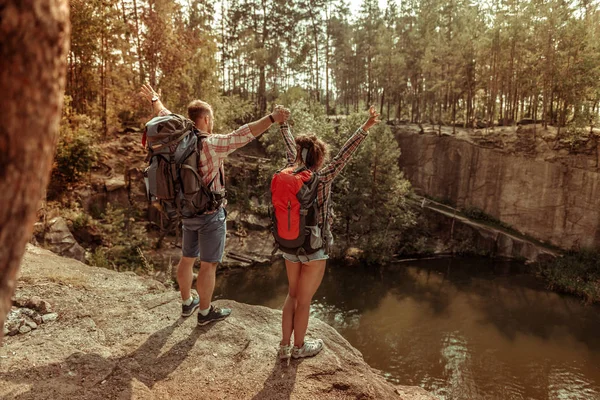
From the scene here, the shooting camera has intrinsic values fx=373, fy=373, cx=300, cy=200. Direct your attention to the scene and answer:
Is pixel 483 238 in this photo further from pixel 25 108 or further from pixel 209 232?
pixel 25 108

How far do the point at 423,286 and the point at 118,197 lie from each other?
14501 millimetres

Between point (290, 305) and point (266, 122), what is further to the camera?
point (290, 305)

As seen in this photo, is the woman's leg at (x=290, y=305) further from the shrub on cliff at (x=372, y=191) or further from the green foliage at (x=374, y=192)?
the green foliage at (x=374, y=192)

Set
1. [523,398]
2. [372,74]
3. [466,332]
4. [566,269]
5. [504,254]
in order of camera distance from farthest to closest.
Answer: [372,74] → [504,254] → [566,269] → [466,332] → [523,398]

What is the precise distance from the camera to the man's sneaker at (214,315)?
3953 millimetres

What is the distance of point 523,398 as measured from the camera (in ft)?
30.8

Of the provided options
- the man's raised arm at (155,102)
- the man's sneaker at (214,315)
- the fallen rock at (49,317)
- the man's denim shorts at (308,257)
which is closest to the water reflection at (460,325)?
the man's sneaker at (214,315)

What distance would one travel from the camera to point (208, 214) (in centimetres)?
→ 347

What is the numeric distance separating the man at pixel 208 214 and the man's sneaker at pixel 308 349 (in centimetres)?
102

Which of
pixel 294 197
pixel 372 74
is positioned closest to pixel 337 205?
pixel 294 197

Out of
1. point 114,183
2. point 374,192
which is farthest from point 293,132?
point 114,183

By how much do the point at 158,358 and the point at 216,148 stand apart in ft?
6.50

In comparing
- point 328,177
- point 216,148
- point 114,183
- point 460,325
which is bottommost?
point 460,325

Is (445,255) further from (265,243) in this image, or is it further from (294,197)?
(294,197)
